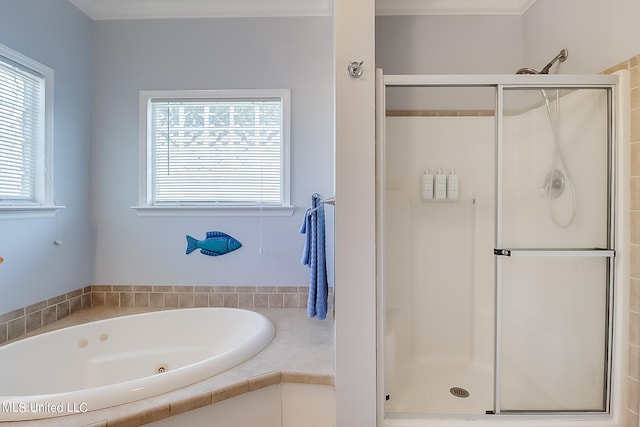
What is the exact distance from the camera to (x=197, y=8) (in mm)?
2080

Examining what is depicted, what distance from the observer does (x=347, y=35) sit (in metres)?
1.25

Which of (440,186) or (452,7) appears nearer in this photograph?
(440,186)

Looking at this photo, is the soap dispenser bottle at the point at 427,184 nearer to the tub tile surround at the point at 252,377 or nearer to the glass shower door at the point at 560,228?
the glass shower door at the point at 560,228

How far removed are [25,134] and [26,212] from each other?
0.45 meters

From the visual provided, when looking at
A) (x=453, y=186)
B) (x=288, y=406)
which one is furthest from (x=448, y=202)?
(x=288, y=406)

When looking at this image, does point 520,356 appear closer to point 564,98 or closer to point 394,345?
point 394,345

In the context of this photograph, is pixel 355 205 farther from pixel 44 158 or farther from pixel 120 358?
pixel 44 158

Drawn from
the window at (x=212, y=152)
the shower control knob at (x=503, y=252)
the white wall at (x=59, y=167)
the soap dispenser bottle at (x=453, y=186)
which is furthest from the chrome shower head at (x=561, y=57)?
the white wall at (x=59, y=167)

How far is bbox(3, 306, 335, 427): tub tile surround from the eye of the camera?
3.50 feet

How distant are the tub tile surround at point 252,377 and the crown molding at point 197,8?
202 centimetres

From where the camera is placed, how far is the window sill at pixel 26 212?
1.61 m

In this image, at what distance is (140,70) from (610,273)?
9.62ft

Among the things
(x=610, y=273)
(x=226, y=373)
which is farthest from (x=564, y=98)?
(x=226, y=373)

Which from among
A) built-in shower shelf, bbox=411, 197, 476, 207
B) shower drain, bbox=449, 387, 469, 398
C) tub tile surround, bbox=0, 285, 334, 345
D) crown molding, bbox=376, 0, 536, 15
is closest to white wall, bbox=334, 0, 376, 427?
shower drain, bbox=449, 387, 469, 398
